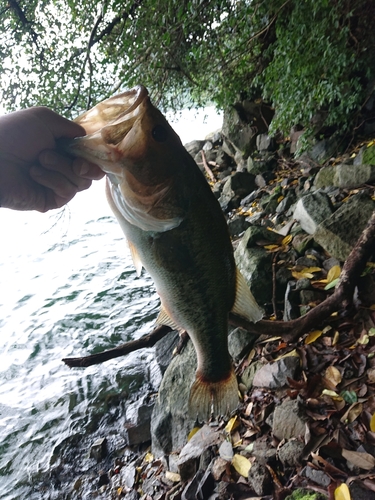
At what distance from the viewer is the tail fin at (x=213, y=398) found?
2.19 m

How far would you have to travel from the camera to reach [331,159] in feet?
21.9

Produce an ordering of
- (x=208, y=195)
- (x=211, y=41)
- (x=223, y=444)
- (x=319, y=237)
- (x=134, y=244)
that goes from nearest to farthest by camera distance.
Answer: (x=208, y=195)
(x=134, y=244)
(x=223, y=444)
(x=319, y=237)
(x=211, y=41)

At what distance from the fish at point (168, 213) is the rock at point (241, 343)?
1375mm

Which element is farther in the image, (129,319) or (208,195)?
(129,319)

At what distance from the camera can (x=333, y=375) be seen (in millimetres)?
2643

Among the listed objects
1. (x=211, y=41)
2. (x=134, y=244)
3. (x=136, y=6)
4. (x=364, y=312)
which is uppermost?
(x=136, y=6)

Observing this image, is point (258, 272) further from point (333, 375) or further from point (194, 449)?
point (194, 449)

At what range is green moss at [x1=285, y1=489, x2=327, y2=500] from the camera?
1.98 meters

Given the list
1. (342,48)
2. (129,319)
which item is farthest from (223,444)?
(342,48)

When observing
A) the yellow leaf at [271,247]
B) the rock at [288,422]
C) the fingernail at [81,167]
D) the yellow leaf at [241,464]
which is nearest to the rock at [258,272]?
the yellow leaf at [271,247]

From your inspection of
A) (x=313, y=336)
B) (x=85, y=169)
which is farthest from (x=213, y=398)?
(x=85, y=169)

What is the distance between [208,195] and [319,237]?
2334mm

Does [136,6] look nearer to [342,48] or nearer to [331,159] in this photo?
[342,48]

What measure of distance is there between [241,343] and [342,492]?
1.65 metres
